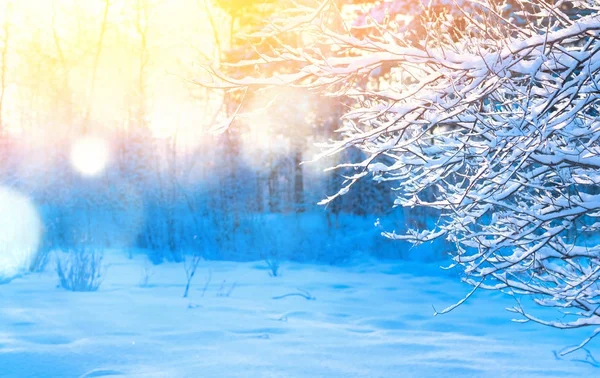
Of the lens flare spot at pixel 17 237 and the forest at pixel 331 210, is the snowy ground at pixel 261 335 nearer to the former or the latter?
the forest at pixel 331 210

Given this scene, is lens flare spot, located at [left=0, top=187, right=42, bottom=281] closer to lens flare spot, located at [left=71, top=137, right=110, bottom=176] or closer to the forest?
the forest

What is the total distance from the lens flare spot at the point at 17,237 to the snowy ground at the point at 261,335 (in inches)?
21.5

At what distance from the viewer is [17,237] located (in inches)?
444

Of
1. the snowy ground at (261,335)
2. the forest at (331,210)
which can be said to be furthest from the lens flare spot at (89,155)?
the snowy ground at (261,335)

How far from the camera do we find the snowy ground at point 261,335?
4.61 m

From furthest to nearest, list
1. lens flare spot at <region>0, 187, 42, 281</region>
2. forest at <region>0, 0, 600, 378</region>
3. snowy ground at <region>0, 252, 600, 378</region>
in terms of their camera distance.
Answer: lens flare spot at <region>0, 187, 42, 281</region> < snowy ground at <region>0, 252, 600, 378</region> < forest at <region>0, 0, 600, 378</region>

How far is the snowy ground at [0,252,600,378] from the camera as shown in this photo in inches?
182

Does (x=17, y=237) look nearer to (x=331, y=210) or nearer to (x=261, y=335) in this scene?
(x=261, y=335)

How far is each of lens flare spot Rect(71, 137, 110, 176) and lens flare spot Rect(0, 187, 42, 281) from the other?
5020mm

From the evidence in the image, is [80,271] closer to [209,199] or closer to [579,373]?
[579,373]

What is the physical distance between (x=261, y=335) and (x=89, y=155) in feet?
57.3

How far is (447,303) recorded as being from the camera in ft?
28.2

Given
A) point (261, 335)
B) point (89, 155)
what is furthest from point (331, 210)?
point (261, 335)

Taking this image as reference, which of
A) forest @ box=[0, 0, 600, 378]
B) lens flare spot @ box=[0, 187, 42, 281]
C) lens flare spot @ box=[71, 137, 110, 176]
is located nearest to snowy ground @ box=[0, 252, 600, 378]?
forest @ box=[0, 0, 600, 378]
